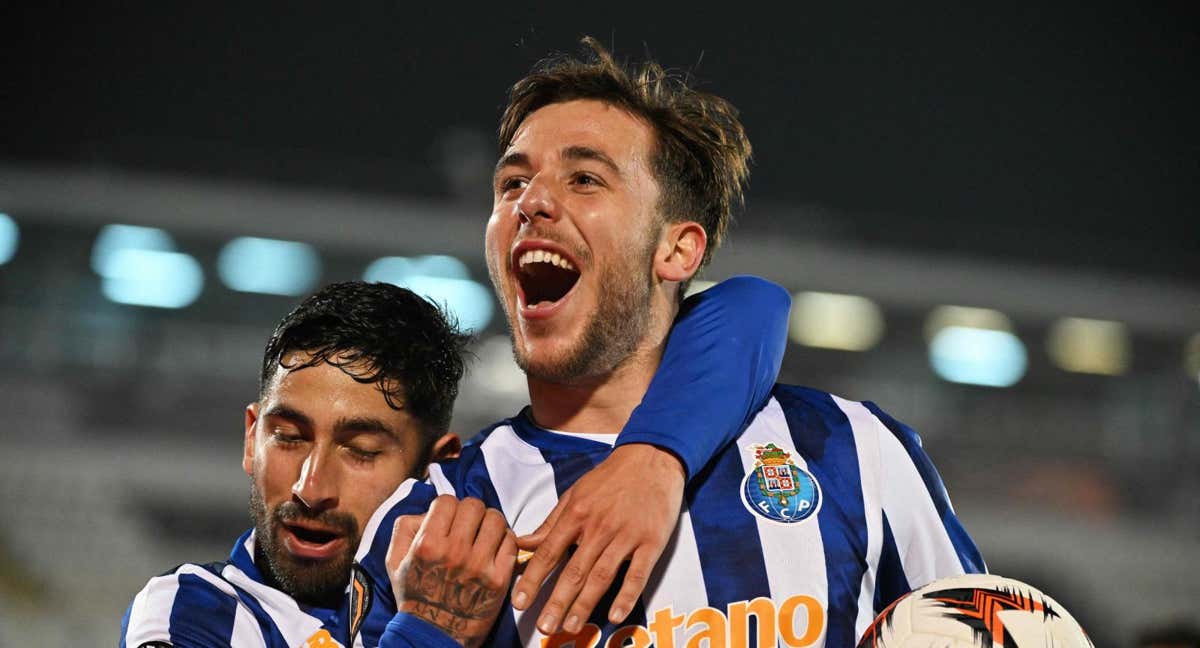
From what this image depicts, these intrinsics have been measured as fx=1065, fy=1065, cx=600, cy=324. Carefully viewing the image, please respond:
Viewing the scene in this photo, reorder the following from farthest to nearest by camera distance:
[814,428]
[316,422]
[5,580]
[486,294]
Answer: [486,294] → [5,580] → [316,422] → [814,428]

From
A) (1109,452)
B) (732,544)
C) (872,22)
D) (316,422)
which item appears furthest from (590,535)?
(872,22)

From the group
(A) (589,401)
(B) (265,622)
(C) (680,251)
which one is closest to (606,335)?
(A) (589,401)

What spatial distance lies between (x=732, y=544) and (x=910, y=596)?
11.4 inches

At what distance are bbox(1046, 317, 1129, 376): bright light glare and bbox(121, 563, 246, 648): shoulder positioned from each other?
7.17 m

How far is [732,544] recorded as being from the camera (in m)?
1.37

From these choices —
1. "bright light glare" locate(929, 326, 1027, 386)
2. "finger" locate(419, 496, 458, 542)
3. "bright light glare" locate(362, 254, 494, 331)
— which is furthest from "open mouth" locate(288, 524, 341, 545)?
"bright light glare" locate(929, 326, 1027, 386)

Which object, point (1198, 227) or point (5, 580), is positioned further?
point (1198, 227)

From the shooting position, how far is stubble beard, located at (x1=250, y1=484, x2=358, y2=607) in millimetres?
1588

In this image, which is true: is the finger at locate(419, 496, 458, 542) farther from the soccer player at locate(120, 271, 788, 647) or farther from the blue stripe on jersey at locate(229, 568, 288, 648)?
the blue stripe on jersey at locate(229, 568, 288, 648)

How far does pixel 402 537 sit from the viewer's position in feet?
4.09

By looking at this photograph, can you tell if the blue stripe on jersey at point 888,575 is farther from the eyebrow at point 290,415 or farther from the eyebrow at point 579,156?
the eyebrow at point 290,415

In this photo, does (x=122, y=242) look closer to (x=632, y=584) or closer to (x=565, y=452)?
(x=565, y=452)

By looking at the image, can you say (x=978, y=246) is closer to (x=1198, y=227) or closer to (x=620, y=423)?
(x=1198, y=227)

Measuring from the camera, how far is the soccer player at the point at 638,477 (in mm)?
1298
